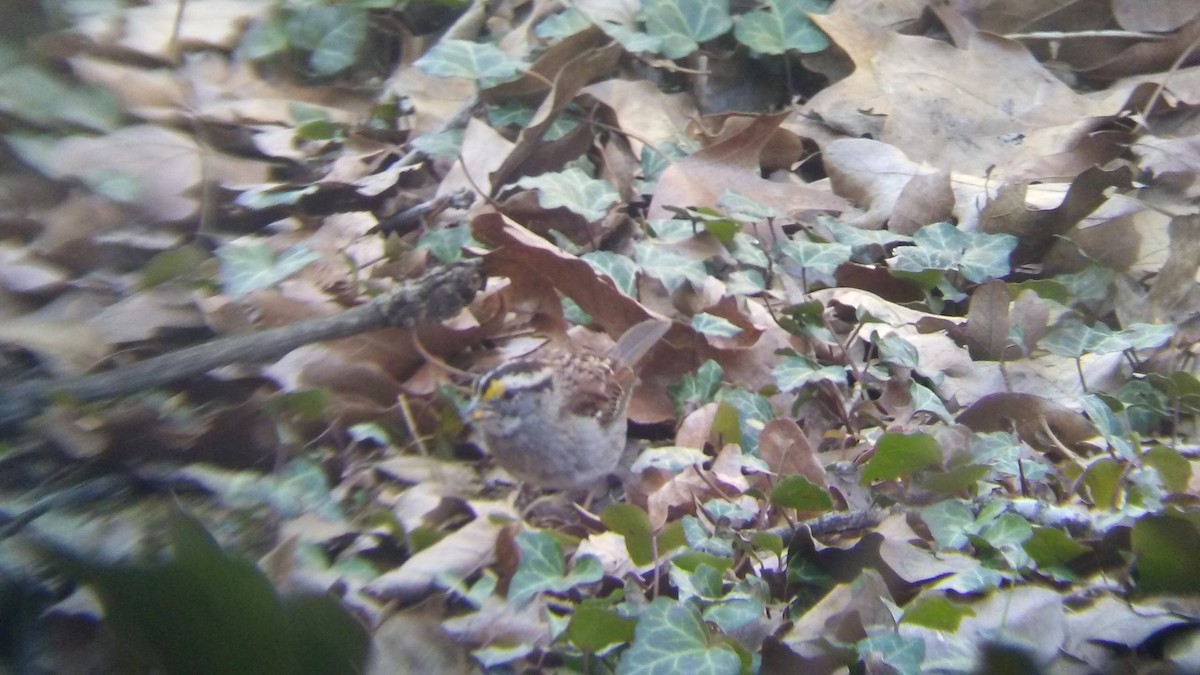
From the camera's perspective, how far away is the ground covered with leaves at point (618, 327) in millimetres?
1122

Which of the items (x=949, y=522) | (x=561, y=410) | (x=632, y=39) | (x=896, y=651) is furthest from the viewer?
(x=632, y=39)

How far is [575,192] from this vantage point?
271 cm

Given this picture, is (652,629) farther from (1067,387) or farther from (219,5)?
(219,5)

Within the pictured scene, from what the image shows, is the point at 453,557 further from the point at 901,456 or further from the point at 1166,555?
the point at 1166,555

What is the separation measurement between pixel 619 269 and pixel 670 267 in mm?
137

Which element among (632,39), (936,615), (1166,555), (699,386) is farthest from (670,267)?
(1166,555)

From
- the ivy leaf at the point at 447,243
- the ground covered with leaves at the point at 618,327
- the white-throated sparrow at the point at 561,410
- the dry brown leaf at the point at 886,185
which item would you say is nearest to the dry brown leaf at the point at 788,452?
the ground covered with leaves at the point at 618,327

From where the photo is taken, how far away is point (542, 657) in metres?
1.56

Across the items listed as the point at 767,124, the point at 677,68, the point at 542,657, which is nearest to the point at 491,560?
the point at 542,657

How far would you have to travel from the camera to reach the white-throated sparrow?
2213 mm

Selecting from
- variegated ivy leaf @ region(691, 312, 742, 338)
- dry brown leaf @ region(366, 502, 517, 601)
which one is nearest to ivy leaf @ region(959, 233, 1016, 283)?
variegated ivy leaf @ region(691, 312, 742, 338)

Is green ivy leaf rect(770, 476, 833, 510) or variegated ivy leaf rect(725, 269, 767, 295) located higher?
green ivy leaf rect(770, 476, 833, 510)

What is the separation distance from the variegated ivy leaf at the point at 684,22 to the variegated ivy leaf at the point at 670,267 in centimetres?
97

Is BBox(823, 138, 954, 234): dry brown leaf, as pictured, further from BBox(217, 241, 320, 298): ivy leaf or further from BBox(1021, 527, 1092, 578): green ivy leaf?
BBox(217, 241, 320, 298): ivy leaf
